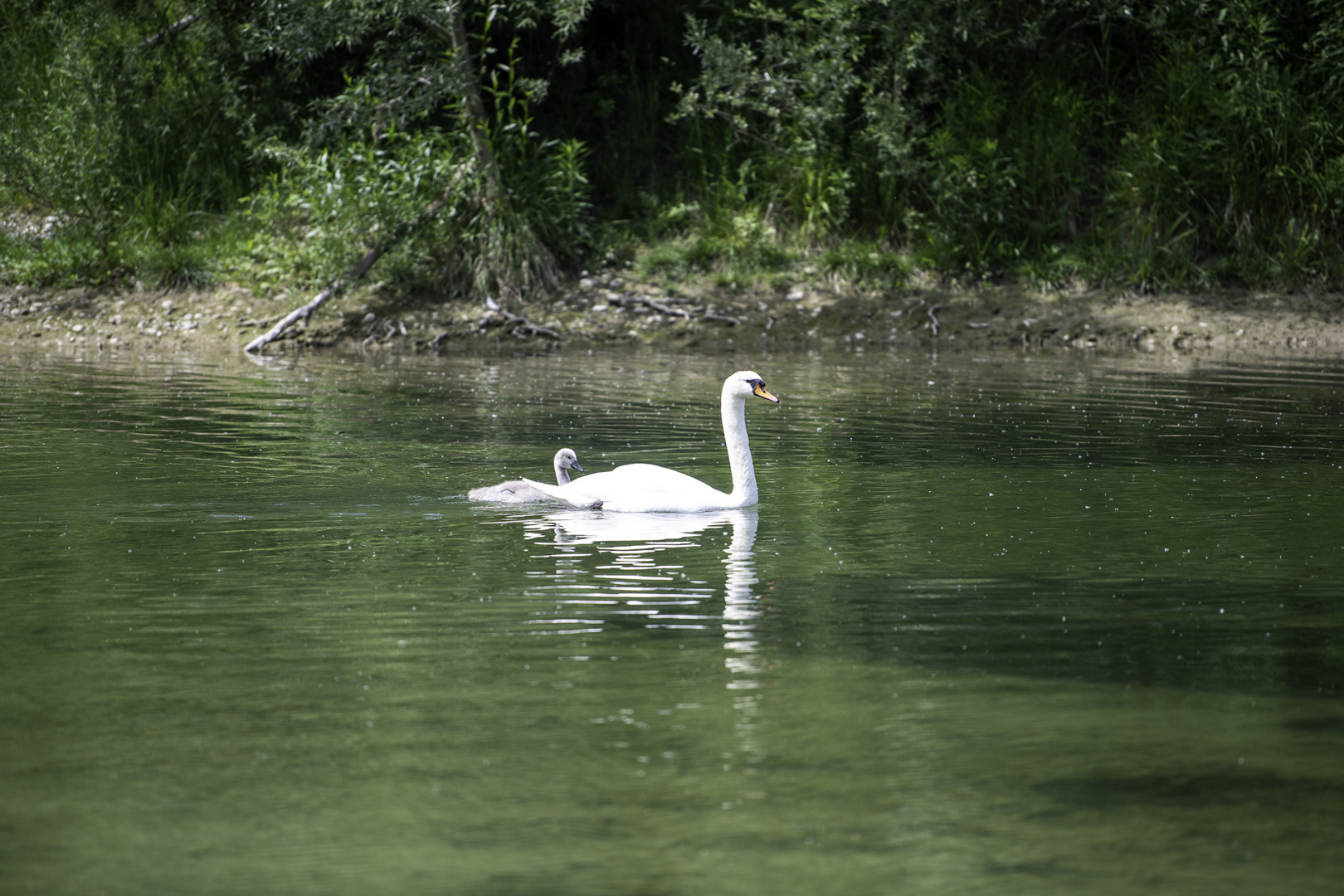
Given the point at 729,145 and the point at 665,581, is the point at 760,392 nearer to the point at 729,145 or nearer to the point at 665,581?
the point at 665,581

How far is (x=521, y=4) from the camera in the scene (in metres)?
19.4

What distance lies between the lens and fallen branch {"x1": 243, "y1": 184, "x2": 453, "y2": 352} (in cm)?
1914

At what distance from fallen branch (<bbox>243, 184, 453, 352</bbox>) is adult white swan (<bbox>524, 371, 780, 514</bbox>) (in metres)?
11.0

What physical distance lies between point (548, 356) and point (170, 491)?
947 cm

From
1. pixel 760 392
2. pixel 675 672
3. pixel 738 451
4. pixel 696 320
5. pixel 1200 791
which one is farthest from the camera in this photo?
pixel 696 320

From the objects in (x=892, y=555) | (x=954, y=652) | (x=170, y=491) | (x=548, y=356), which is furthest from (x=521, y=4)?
(x=954, y=652)

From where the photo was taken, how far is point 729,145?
70.7 feet

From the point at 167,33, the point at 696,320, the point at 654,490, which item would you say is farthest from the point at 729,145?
the point at 654,490

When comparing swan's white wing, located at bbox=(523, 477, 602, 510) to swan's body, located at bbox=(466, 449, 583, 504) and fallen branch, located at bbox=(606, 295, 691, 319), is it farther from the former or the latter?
fallen branch, located at bbox=(606, 295, 691, 319)

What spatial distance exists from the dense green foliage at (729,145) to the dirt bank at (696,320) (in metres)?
0.43

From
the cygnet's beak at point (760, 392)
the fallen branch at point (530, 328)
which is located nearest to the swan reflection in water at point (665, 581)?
the cygnet's beak at point (760, 392)

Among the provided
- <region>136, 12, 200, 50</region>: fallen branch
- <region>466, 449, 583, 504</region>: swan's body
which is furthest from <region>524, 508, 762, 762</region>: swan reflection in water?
<region>136, 12, 200, 50</region>: fallen branch

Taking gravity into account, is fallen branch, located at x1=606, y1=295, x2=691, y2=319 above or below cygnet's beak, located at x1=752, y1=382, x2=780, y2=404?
above

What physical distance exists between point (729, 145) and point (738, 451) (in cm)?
1313
